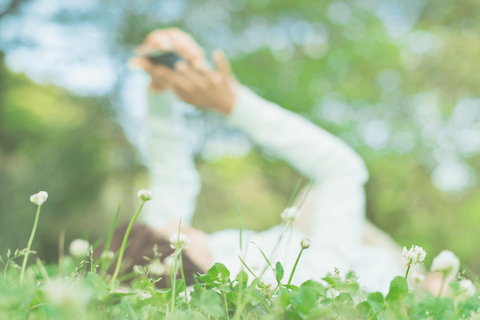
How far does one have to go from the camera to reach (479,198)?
3.96 metres

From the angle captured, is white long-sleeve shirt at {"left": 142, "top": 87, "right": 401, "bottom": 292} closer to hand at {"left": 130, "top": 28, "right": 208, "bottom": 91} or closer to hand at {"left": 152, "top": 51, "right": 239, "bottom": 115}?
hand at {"left": 152, "top": 51, "right": 239, "bottom": 115}

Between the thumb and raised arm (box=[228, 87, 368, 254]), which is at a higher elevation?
the thumb

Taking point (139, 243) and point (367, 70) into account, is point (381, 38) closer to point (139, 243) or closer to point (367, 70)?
point (367, 70)

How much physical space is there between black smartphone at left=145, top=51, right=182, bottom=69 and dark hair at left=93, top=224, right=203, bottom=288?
2.68 feet

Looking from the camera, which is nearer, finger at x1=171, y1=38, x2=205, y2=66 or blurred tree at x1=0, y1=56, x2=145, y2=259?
finger at x1=171, y1=38, x2=205, y2=66

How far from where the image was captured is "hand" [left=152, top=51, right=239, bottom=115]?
1500 mm

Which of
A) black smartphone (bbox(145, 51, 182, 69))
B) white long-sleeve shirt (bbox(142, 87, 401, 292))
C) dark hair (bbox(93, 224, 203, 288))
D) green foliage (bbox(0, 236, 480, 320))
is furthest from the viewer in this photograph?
black smartphone (bbox(145, 51, 182, 69))

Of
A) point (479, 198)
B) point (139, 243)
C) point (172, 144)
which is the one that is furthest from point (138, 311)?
point (479, 198)

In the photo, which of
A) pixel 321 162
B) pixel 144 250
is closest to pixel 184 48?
pixel 321 162

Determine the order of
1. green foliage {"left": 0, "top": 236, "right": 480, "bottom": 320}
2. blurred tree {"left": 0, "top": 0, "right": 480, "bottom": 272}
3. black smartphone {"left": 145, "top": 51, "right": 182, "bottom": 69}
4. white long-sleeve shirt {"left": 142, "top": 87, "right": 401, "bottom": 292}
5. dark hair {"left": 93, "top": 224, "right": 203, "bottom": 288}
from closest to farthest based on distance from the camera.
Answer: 1. green foliage {"left": 0, "top": 236, "right": 480, "bottom": 320}
2. dark hair {"left": 93, "top": 224, "right": 203, "bottom": 288}
3. white long-sleeve shirt {"left": 142, "top": 87, "right": 401, "bottom": 292}
4. black smartphone {"left": 145, "top": 51, "right": 182, "bottom": 69}
5. blurred tree {"left": 0, "top": 0, "right": 480, "bottom": 272}

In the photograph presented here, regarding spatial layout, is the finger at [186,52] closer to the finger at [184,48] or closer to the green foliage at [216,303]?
the finger at [184,48]

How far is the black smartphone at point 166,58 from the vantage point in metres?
1.55

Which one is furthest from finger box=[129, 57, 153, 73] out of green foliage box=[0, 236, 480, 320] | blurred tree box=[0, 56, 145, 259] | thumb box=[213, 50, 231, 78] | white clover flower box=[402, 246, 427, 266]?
blurred tree box=[0, 56, 145, 259]

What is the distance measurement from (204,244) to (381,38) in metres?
3.88
